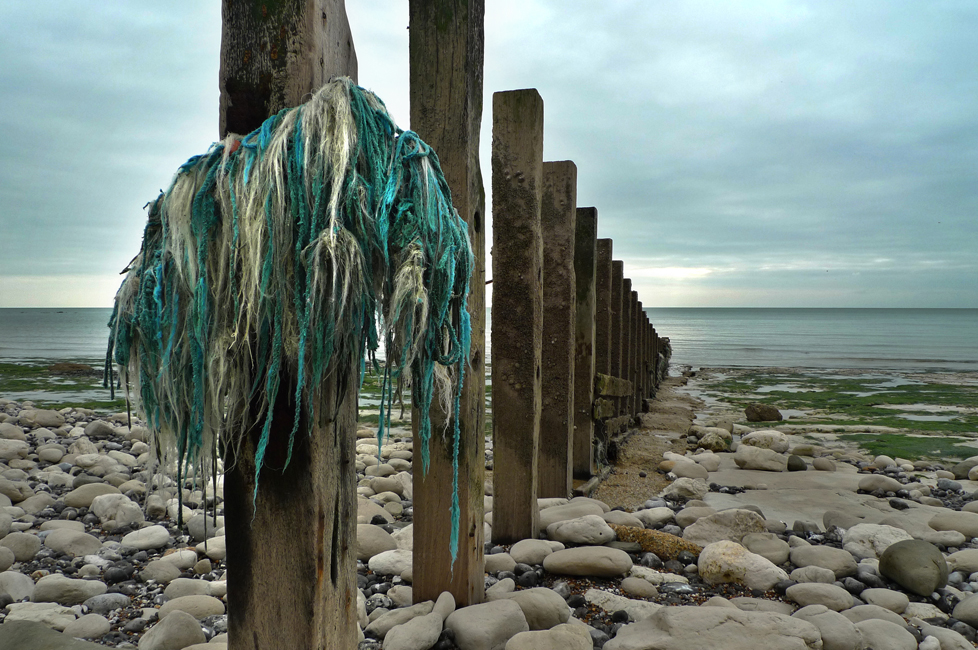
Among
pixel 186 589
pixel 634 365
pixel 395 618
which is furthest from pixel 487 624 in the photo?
pixel 634 365

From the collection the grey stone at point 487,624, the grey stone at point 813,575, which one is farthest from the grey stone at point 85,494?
the grey stone at point 813,575

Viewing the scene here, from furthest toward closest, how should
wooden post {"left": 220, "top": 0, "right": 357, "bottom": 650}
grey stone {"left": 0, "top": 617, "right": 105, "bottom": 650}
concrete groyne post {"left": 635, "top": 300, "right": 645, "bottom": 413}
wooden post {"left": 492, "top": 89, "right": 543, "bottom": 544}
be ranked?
concrete groyne post {"left": 635, "top": 300, "right": 645, "bottom": 413}, wooden post {"left": 492, "top": 89, "right": 543, "bottom": 544}, grey stone {"left": 0, "top": 617, "right": 105, "bottom": 650}, wooden post {"left": 220, "top": 0, "right": 357, "bottom": 650}

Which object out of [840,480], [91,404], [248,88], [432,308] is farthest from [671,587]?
[91,404]

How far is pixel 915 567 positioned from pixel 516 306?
2.77 m

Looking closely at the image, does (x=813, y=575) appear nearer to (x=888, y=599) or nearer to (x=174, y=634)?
(x=888, y=599)

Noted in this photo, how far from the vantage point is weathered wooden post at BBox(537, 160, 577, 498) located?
491 cm

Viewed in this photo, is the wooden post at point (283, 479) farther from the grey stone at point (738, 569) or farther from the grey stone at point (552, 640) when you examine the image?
the grey stone at point (738, 569)

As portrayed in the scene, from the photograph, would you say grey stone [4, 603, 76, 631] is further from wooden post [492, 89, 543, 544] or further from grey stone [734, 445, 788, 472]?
grey stone [734, 445, 788, 472]

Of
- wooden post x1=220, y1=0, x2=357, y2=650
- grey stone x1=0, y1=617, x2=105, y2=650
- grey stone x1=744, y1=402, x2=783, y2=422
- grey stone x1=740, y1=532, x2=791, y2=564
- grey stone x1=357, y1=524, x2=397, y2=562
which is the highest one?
wooden post x1=220, y1=0, x2=357, y2=650

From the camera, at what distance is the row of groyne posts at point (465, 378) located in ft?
5.44

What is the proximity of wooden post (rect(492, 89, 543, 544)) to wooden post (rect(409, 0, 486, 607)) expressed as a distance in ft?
3.10

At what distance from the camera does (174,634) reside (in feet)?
9.06

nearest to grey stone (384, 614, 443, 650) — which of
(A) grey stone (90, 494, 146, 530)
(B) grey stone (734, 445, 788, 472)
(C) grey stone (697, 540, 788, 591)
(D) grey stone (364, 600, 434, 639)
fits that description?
(D) grey stone (364, 600, 434, 639)

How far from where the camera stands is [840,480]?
683cm
